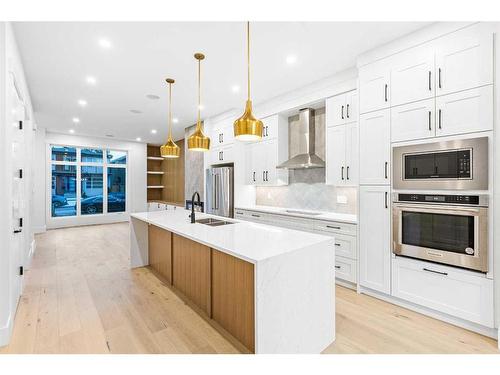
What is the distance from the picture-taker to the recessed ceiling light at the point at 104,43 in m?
2.63

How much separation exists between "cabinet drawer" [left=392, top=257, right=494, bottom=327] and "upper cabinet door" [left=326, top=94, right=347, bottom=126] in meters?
1.88

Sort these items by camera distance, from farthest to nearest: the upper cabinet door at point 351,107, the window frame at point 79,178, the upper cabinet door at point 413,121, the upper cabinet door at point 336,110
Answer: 1. the window frame at point 79,178
2. the upper cabinet door at point 336,110
3. the upper cabinet door at point 351,107
4. the upper cabinet door at point 413,121

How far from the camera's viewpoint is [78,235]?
251 inches

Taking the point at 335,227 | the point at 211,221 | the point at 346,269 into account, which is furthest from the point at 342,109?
the point at 211,221

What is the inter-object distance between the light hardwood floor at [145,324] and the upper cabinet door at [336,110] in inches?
86.8

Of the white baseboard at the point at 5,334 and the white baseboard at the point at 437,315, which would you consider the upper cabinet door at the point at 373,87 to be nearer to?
the white baseboard at the point at 437,315

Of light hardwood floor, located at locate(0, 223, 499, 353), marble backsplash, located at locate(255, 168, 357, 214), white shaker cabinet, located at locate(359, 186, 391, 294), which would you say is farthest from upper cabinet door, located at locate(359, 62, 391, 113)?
light hardwood floor, located at locate(0, 223, 499, 353)

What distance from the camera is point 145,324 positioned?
229 centimetres

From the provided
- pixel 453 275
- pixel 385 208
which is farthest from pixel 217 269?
pixel 453 275

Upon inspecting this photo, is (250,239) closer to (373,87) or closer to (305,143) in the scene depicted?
(373,87)

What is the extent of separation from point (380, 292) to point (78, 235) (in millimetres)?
6850

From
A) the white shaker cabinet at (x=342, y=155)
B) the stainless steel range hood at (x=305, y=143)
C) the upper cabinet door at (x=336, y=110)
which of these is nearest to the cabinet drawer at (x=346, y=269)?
the white shaker cabinet at (x=342, y=155)

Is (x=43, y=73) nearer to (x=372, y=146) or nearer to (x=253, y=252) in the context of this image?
(x=253, y=252)
